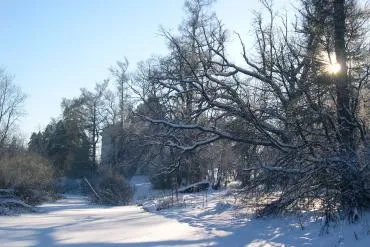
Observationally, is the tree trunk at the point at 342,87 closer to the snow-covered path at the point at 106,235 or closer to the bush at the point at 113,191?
the snow-covered path at the point at 106,235

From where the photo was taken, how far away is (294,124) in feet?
46.3

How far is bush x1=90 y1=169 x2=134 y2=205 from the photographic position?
33031mm

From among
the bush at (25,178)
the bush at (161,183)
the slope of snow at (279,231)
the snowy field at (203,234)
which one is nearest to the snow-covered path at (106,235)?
the snowy field at (203,234)

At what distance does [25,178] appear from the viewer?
23094 millimetres

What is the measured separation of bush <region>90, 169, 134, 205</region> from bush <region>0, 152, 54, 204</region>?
5.63 meters

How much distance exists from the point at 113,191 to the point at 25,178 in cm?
1096

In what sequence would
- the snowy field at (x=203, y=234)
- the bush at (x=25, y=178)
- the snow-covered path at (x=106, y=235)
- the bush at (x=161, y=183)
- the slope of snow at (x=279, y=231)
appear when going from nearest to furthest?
the slope of snow at (x=279, y=231), the snowy field at (x=203, y=234), the snow-covered path at (x=106, y=235), the bush at (x=25, y=178), the bush at (x=161, y=183)

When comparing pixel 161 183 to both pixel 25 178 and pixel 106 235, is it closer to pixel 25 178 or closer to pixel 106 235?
pixel 25 178

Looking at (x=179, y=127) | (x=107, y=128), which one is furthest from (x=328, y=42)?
(x=107, y=128)

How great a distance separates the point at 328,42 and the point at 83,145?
1905 inches

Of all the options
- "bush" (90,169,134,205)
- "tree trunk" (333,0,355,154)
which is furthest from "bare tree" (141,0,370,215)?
"bush" (90,169,134,205)

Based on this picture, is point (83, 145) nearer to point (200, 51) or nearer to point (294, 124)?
point (200, 51)

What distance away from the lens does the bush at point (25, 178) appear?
2256 cm

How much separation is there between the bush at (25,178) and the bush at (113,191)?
5.63 meters
